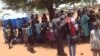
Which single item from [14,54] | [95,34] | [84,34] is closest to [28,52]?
[14,54]

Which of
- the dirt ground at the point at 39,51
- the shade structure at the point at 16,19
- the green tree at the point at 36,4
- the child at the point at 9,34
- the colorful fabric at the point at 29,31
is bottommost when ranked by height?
the dirt ground at the point at 39,51

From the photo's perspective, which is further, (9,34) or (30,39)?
(9,34)

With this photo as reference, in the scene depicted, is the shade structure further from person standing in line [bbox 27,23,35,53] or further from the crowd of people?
person standing in line [bbox 27,23,35,53]

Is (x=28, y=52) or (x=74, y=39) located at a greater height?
(x=74, y=39)

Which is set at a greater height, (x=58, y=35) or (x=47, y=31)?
(x=58, y=35)

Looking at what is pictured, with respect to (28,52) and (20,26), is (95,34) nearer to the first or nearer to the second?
(28,52)

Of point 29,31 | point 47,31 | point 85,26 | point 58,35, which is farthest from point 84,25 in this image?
point 58,35

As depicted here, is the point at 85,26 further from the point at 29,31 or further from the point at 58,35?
the point at 58,35

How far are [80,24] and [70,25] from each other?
5.42 meters

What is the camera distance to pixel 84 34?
1509 centimetres

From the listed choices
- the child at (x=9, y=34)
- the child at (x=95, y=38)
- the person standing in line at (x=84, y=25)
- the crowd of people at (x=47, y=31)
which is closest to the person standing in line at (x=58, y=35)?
the crowd of people at (x=47, y=31)

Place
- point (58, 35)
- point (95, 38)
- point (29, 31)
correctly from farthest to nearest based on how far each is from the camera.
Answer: point (29, 31) → point (58, 35) → point (95, 38)

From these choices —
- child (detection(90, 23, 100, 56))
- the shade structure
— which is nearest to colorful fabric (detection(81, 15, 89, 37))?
the shade structure

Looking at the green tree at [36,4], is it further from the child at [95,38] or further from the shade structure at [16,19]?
the child at [95,38]
